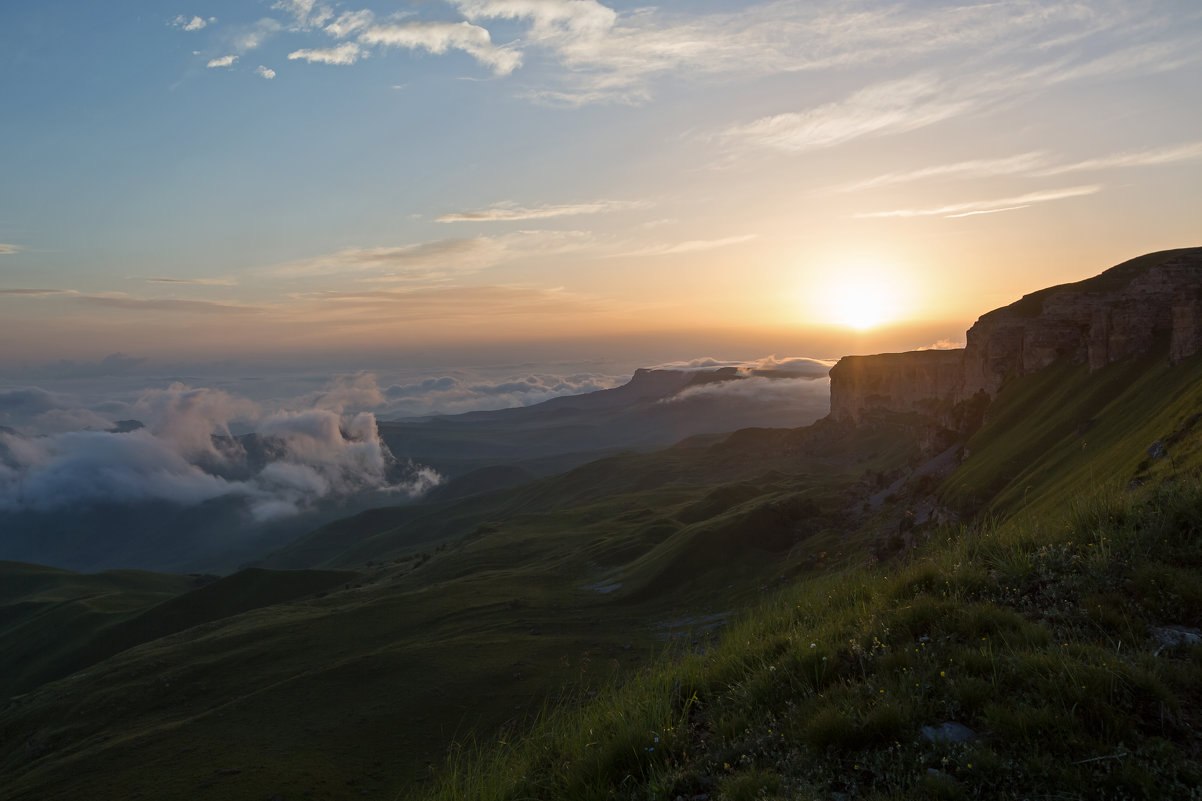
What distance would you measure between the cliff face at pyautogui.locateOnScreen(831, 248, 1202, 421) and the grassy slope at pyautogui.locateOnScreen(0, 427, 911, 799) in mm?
43447

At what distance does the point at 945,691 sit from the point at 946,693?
37 millimetres

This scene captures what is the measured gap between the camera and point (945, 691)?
24.3ft

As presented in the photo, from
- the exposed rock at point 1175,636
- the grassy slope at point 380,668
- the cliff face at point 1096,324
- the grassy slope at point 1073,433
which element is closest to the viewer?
the exposed rock at point 1175,636

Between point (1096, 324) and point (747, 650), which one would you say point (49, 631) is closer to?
point (747, 650)

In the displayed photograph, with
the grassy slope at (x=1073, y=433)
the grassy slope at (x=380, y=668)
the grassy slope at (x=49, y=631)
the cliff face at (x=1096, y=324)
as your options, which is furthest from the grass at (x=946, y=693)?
the grassy slope at (x=49, y=631)

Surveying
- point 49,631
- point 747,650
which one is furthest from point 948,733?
point 49,631

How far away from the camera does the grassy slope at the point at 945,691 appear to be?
6395 mm

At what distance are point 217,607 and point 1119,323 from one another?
198 meters

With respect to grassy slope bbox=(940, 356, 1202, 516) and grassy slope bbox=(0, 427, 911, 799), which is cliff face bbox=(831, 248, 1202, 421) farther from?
grassy slope bbox=(0, 427, 911, 799)

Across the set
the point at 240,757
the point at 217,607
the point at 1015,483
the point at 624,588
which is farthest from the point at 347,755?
the point at 217,607

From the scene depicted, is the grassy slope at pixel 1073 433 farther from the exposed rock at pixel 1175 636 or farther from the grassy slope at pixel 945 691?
the exposed rock at pixel 1175 636

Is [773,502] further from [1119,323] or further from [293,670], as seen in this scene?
[293,670]

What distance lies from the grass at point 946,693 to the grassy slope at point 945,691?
0.08 feet

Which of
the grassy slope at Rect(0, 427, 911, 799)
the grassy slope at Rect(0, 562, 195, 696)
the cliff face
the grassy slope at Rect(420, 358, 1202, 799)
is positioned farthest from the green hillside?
the cliff face
